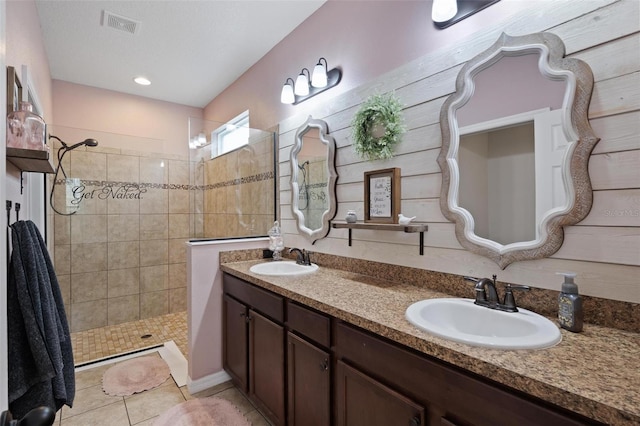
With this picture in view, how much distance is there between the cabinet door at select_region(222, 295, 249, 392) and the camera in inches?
78.1

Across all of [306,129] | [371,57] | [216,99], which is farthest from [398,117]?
Answer: [216,99]

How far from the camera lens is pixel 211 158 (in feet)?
9.61

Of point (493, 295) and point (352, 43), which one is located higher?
point (352, 43)

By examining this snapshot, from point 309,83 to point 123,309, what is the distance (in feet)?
10.3

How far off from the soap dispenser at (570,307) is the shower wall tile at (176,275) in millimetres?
3687

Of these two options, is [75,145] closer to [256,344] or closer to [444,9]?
[256,344]

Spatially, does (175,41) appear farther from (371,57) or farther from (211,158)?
(371,57)

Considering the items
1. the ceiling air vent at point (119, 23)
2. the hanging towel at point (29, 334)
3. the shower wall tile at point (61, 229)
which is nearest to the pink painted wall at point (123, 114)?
the shower wall tile at point (61, 229)

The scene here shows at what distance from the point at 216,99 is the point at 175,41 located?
1.22 metres

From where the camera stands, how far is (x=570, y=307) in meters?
0.99

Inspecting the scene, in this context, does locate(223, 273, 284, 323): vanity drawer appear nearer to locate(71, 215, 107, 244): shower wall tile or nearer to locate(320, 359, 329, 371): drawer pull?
locate(320, 359, 329, 371): drawer pull

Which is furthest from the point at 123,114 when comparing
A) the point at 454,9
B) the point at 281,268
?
the point at 454,9

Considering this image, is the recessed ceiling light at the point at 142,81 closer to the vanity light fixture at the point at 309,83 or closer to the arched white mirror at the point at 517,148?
the vanity light fixture at the point at 309,83

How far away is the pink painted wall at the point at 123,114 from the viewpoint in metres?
3.38
